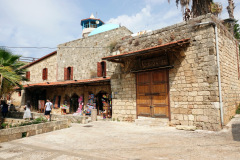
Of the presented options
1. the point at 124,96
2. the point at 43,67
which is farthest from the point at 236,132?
Answer: the point at 43,67

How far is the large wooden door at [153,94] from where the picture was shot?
8148 millimetres

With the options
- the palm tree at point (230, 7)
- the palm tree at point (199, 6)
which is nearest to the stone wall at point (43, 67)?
the palm tree at point (199, 6)

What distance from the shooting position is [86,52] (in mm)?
15023

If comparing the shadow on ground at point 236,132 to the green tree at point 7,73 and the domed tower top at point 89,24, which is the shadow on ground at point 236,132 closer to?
the green tree at point 7,73

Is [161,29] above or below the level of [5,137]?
above

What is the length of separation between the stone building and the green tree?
14.3 feet

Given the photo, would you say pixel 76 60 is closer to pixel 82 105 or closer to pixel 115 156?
pixel 82 105

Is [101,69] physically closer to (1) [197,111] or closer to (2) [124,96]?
(2) [124,96]

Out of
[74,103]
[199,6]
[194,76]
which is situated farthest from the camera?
[74,103]

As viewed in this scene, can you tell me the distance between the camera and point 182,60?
25.3ft

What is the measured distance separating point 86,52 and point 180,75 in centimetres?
954

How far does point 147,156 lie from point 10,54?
8.09 meters

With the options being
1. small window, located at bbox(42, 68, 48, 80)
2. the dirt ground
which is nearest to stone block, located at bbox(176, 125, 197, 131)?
the dirt ground

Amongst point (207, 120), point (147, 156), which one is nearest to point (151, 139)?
point (147, 156)
